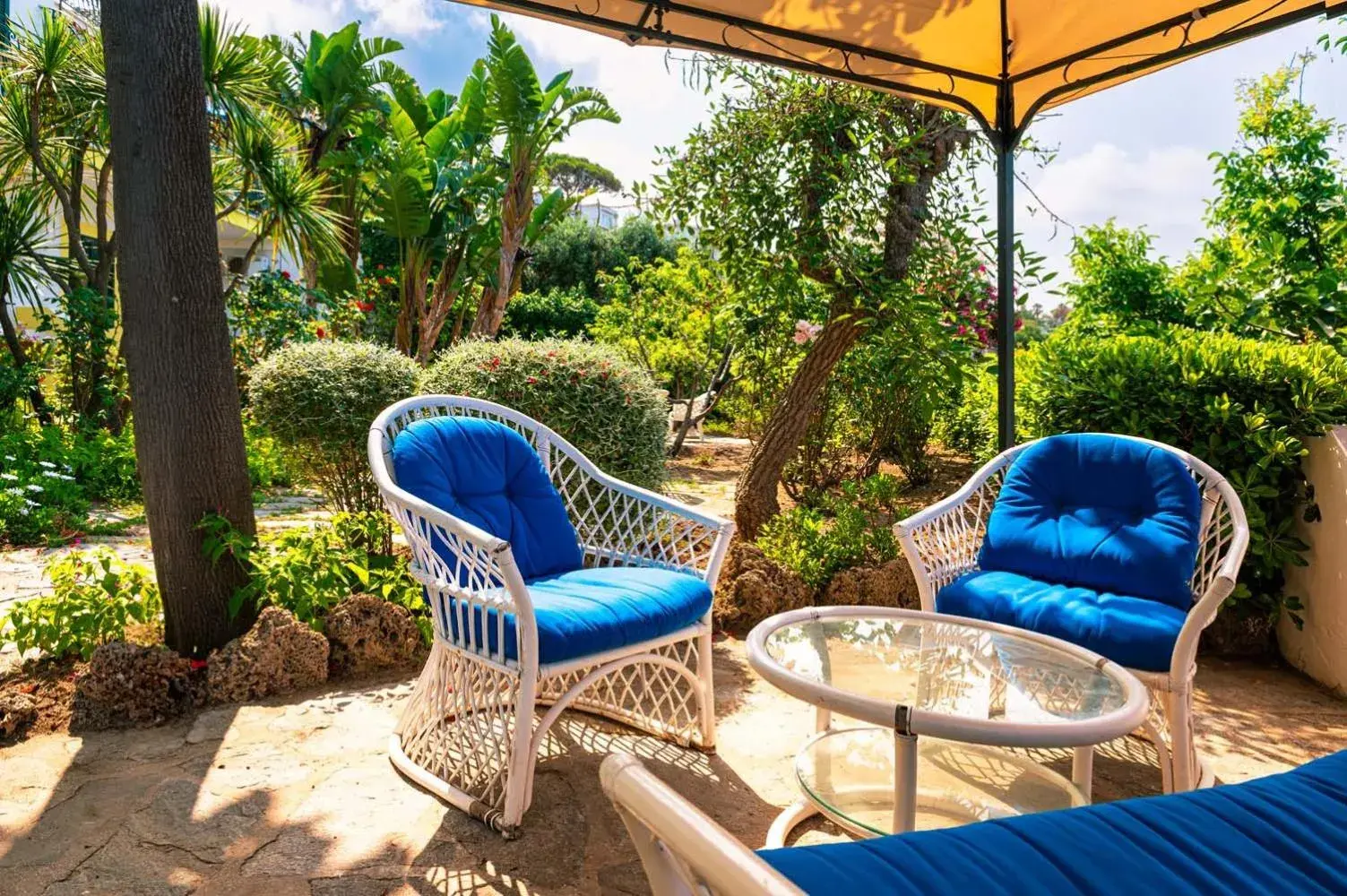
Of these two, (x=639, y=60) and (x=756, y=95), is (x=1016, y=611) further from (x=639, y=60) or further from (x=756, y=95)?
(x=756, y=95)

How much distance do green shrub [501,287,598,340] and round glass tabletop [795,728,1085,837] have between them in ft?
47.1

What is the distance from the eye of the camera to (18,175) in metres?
7.68

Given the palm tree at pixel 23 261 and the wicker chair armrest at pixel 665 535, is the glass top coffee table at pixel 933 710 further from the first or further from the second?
the palm tree at pixel 23 261

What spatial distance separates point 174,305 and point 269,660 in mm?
1294

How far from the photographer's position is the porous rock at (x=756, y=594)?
4.12 meters

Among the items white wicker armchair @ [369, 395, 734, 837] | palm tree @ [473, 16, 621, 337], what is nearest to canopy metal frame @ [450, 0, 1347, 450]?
white wicker armchair @ [369, 395, 734, 837]

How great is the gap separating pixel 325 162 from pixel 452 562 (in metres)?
10.6

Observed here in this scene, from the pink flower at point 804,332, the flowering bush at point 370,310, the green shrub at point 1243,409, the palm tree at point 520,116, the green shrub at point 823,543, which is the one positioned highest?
the palm tree at point 520,116

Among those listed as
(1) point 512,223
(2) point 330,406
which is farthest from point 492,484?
(1) point 512,223

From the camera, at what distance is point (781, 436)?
5.27 metres

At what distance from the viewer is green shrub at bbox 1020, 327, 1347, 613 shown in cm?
355

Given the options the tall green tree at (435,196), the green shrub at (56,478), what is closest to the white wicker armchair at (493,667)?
the green shrub at (56,478)

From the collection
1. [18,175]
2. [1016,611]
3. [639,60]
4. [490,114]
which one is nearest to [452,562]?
[1016,611]

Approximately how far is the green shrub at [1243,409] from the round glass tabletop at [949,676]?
1808mm
